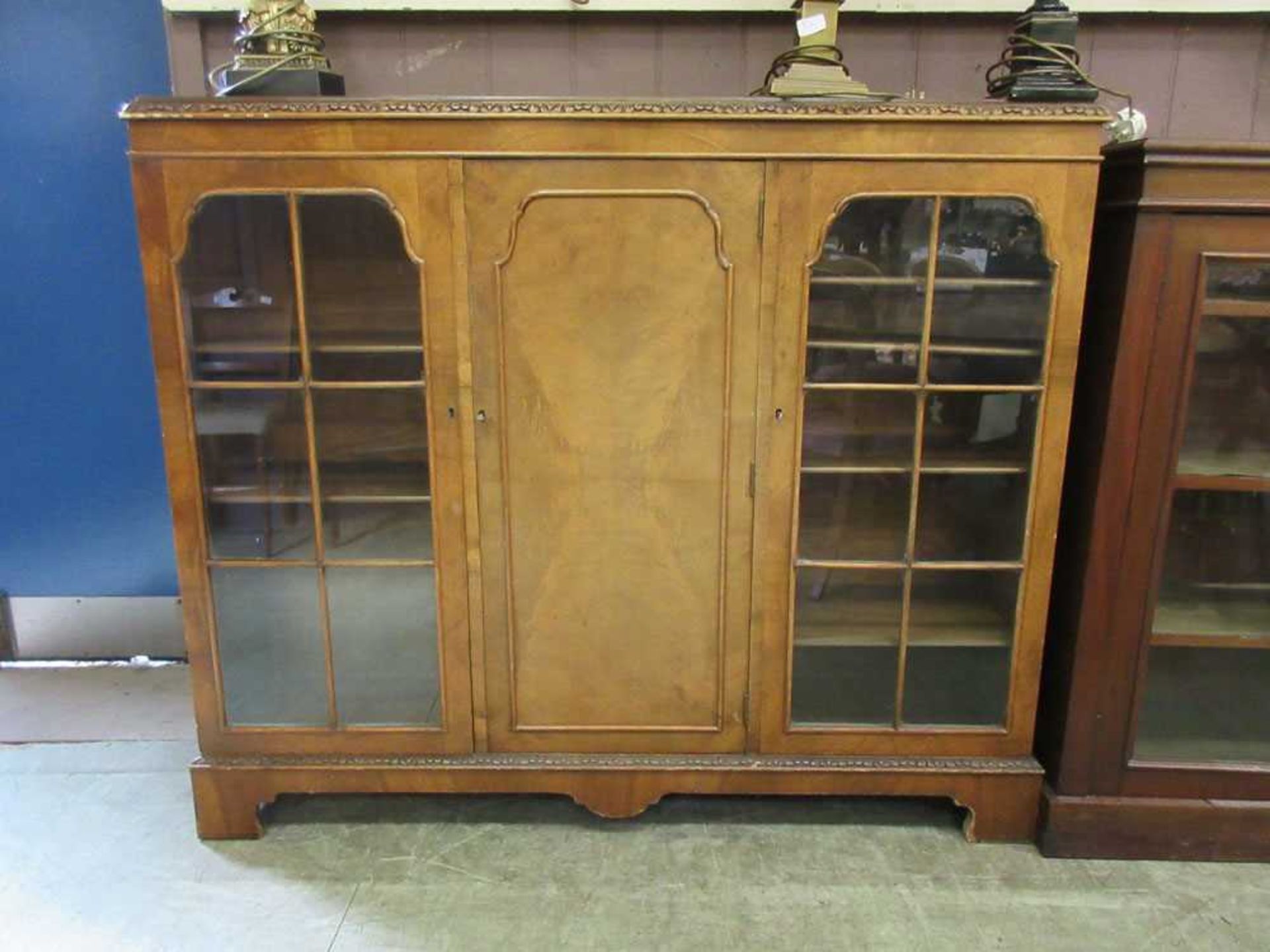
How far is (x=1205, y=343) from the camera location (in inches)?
63.7

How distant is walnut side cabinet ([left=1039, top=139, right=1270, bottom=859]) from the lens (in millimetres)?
1541

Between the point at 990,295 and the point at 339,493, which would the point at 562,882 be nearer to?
the point at 339,493

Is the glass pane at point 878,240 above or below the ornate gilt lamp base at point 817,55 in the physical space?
below

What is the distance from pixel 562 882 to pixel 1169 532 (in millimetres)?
1412

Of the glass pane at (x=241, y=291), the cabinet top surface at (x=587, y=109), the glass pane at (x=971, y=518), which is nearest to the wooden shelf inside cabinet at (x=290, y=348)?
the glass pane at (x=241, y=291)

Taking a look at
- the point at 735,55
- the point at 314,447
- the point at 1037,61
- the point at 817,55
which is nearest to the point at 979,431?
the point at 1037,61

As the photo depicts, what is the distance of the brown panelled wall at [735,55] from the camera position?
200cm

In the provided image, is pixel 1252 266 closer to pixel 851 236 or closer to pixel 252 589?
pixel 851 236

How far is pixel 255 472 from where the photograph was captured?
1723 millimetres

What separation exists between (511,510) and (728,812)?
0.86 m

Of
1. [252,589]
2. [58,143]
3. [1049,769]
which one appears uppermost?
[58,143]

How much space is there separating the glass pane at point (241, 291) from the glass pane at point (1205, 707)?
1.89m

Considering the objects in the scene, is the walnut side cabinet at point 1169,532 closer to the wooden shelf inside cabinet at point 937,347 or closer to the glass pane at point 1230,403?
the glass pane at point 1230,403

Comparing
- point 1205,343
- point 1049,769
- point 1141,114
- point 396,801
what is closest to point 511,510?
point 396,801
